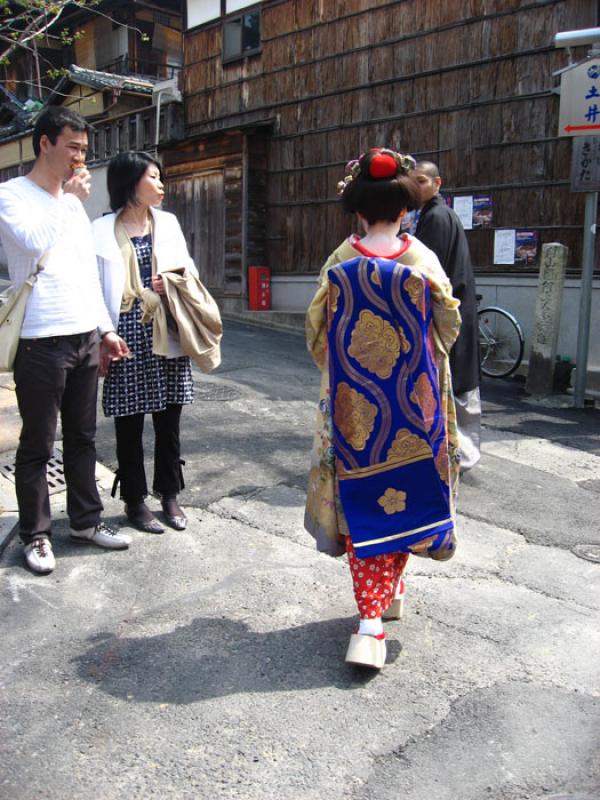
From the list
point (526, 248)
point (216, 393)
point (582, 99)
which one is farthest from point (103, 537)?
point (526, 248)

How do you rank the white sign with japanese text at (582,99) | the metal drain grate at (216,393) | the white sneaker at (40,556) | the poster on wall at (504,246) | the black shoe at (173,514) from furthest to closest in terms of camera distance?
1. the poster on wall at (504,246)
2. the white sign with japanese text at (582,99)
3. the metal drain grate at (216,393)
4. the black shoe at (173,514)
5. the white sneaker at (40,556)

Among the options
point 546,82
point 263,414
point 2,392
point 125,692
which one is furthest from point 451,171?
point 125,692

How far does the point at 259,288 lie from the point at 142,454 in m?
10.1

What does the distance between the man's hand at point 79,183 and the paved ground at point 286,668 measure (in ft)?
5.81

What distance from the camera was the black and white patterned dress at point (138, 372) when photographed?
3.70 metres

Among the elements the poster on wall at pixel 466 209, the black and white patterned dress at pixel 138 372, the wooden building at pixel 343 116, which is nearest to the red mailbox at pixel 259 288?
the wooden building at pixel 343 116

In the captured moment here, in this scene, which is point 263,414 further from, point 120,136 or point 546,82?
point 120,136

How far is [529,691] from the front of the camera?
2613 mm

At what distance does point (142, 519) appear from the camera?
3.96 meters

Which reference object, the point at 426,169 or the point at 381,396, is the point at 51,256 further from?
the point at 426,169

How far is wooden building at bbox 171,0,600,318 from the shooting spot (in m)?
9.62

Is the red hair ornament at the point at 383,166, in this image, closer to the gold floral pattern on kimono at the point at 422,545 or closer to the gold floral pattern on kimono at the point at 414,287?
the gold floral pattern on kimono at the point at 414,287

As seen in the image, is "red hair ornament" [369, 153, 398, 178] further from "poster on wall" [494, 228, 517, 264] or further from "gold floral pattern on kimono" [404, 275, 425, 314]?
"poster on wall" [494, 228, 517, 264]

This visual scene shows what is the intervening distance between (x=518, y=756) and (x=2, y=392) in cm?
575
